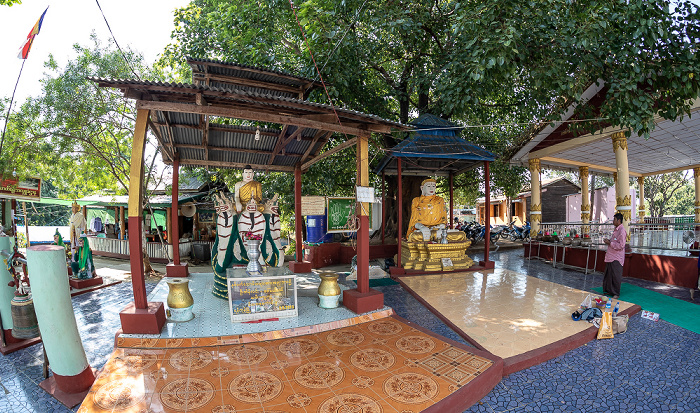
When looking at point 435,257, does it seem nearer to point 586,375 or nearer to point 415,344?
point 415,344

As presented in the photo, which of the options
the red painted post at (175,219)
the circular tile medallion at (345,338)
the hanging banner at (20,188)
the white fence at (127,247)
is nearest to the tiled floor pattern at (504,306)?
the circular tile medallion at (345,338)

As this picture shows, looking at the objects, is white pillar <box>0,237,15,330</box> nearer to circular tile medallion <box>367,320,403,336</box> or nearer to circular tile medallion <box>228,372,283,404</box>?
circular tile medallion <box>228,372,283,404</box>

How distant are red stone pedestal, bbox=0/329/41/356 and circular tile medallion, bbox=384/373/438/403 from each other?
4.95 meters

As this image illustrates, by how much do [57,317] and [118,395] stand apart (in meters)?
1.05

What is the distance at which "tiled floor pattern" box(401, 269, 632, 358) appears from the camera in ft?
14.4

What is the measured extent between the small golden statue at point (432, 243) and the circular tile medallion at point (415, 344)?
4.20 metres

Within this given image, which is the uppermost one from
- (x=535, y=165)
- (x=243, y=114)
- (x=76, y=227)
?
(x=535, y=165)

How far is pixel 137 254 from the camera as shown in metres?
4.29

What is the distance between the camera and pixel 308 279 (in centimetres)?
759

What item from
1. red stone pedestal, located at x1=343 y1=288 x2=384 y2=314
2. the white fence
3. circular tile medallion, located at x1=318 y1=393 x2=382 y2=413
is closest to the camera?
circular tile medallion, located at x1=318 y1=393 x2=382 y2=413

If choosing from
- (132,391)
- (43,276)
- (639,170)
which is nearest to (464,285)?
(132,391)

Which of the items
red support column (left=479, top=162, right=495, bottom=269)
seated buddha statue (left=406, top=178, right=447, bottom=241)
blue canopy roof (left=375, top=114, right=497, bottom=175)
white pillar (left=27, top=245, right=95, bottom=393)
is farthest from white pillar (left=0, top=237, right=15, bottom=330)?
red support column (left=479, top=162, right=495, bottom=269)

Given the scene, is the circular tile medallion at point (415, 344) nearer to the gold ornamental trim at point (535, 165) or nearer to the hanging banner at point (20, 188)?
the hanging banner at point (20, 188)

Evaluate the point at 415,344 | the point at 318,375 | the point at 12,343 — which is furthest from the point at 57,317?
the point at 415,344
